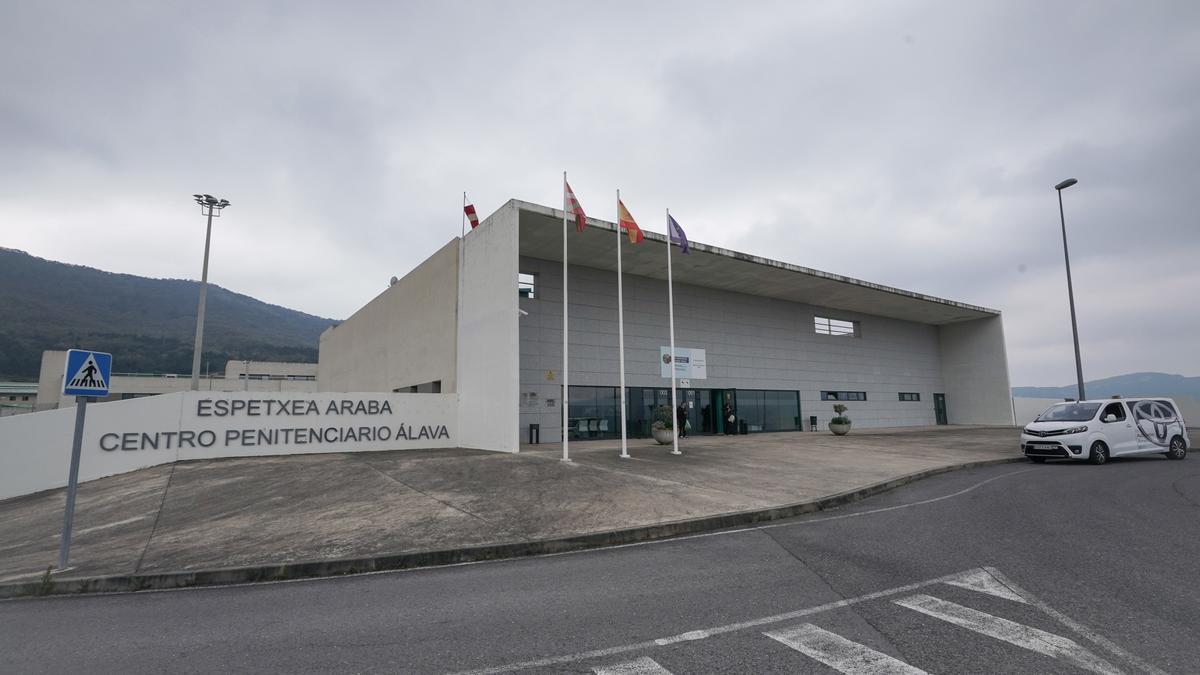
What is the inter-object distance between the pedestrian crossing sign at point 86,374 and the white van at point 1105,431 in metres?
20.3

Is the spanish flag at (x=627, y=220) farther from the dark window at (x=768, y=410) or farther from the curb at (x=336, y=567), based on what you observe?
the dark window at (x=768, y=410)

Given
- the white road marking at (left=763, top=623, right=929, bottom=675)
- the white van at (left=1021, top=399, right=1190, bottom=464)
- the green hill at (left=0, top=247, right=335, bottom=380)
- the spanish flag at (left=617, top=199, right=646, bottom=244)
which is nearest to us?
the white road marking at (left=763, top=623, right=929, bottom=675)

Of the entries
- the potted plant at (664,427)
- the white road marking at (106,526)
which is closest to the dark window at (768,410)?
the potted plant at (664,427)

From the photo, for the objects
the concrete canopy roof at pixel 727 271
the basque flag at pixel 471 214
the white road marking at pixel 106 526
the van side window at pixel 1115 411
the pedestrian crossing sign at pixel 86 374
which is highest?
the basque flag at pixel 471 214

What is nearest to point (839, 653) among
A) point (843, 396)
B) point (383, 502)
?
point (383, 502)

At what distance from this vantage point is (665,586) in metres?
5.46

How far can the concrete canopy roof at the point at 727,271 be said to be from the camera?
20.9 metres

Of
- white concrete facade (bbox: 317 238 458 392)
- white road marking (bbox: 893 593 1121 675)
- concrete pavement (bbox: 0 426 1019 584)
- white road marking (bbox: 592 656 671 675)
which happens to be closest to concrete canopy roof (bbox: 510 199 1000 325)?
white concrete facade (bbox: 317 238 458 392)

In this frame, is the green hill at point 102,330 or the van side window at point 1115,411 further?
the green hill at point 102,330

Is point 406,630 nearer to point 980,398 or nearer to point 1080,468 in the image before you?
point 1080,468

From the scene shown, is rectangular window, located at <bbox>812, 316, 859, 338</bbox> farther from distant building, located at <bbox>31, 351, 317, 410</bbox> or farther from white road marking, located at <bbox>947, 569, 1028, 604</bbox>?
distant building, located at <bbox>31, 351, 317, 410</bbox>

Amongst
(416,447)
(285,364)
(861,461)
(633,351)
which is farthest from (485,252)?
(285,364)

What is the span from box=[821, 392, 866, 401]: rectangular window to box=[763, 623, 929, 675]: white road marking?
31795 millimetres

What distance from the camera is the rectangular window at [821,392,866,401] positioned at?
1331 inches
